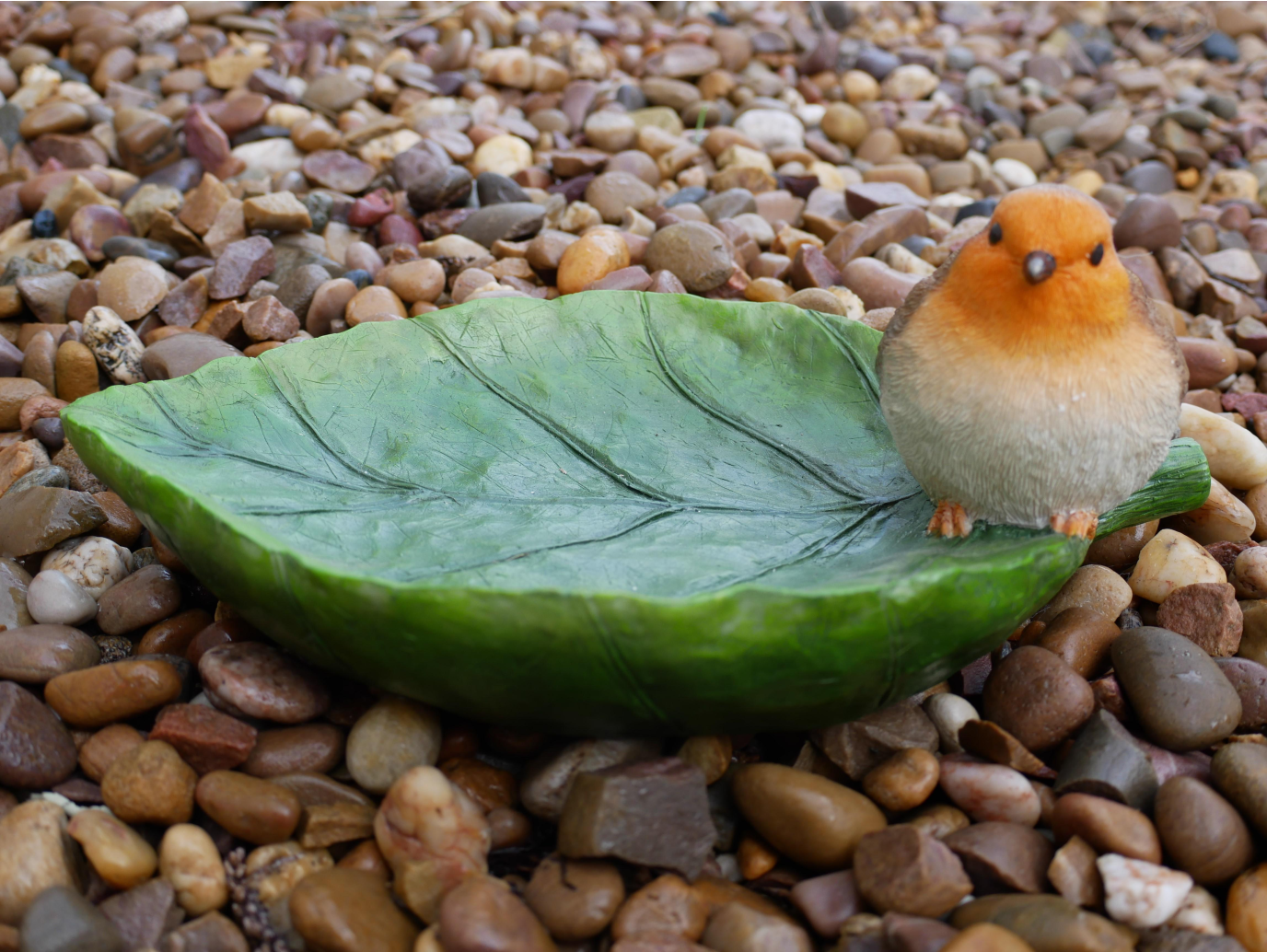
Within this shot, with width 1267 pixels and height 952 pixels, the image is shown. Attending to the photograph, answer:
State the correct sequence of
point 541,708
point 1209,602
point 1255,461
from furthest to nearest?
point 1255,461 → point 1209,602 → point 541,708

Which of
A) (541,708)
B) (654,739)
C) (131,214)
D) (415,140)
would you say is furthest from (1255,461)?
(131,214)

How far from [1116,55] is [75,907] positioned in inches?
242

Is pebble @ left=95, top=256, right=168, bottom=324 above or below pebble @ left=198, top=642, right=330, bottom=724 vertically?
above

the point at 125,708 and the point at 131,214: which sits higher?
the point at 131,214

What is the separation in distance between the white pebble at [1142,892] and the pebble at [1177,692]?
298mm

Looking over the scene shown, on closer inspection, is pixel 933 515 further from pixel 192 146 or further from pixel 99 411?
pixel 192 146

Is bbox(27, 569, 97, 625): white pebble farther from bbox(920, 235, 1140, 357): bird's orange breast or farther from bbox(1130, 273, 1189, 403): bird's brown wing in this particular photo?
bbox(1130, 273, 1189, 403): bird's brown wing

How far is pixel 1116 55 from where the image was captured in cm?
565

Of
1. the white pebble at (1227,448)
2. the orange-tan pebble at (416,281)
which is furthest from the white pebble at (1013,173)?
the orange-tan pebble at (416,281)

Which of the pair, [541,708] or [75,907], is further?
[541,708]

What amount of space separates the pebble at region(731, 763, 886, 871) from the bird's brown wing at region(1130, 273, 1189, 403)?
0.77m

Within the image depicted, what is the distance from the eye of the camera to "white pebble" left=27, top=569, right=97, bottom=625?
1851mm

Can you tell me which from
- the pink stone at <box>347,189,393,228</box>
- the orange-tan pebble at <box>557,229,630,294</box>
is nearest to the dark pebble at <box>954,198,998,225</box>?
the orange-tan pebble at <box>557,229,630,294</box>

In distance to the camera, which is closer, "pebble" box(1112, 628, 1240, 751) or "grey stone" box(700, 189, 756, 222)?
"pebble" box(1112, 628, 1240, 751)
